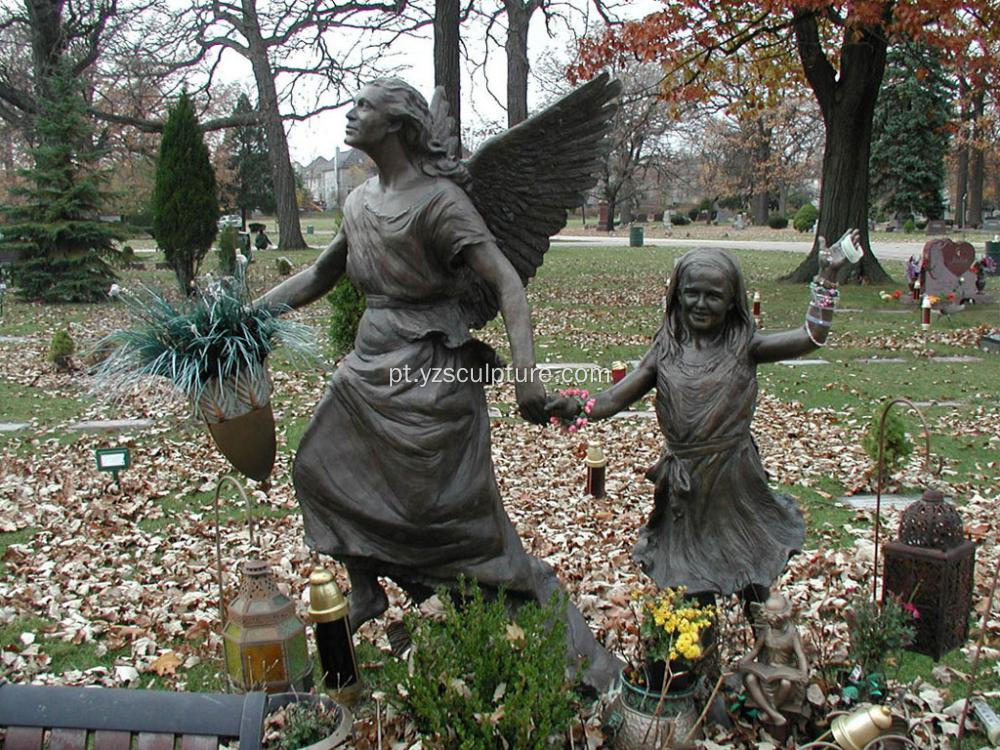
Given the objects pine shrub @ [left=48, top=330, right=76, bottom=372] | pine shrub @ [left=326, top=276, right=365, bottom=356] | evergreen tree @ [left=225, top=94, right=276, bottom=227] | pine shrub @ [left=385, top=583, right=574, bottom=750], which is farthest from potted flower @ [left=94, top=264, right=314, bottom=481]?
evergreen tree @ [left=225, top=94, right=276, bottom=227]

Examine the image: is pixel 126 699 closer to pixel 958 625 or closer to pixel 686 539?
pixel 686 539

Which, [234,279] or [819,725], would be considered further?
[234,279]

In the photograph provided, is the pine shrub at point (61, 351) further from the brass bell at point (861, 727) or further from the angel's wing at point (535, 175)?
the brass bell at point (861, 727)

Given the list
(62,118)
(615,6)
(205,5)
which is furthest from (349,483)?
(205,5)

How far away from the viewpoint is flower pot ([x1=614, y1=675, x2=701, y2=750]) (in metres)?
3.05

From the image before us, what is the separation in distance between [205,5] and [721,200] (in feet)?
139

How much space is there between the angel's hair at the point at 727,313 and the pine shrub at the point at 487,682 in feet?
4.12

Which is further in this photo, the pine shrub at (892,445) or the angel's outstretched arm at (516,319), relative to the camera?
the pine shrub at (892,445)

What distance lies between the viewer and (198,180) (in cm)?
Result: 1880

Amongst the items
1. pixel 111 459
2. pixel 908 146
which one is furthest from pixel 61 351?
pixel 908 146

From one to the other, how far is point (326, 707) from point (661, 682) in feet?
3.81

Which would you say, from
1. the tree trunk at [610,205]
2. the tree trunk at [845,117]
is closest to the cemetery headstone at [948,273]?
the tree trunk at [845,117]

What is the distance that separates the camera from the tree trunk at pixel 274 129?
83.9ft

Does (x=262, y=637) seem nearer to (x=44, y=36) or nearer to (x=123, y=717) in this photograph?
(x=123, y=717)
